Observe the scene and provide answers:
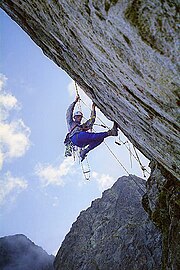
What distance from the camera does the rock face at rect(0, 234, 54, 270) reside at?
30.4m

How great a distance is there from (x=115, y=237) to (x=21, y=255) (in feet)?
66.2

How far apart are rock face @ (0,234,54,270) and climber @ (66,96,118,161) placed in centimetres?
2380

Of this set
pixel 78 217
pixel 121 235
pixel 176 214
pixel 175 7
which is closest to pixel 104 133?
pixel 176 214

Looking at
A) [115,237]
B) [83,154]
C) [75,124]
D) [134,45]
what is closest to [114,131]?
[75,124]

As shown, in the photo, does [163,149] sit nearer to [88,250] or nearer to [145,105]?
[145,105]

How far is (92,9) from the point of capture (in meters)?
3.18

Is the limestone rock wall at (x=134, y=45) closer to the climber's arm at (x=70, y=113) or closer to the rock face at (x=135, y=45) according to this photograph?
the rock face at (x=135, y=45)

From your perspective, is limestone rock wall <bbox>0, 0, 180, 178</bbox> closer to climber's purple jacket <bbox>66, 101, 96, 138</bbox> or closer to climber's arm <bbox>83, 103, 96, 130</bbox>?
climber's arm <bbox>83, 103, 96, 130</bbox>

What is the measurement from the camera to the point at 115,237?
17.4 m

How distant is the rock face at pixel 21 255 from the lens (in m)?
30.4

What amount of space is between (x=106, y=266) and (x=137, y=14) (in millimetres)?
16936

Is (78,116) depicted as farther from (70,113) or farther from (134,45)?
(134,45)

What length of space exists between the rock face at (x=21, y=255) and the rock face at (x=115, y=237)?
33.7 ft

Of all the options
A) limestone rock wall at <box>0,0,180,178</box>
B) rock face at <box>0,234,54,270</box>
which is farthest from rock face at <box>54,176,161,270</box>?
limestone rock wall at <box>0,0,180,178</box>
